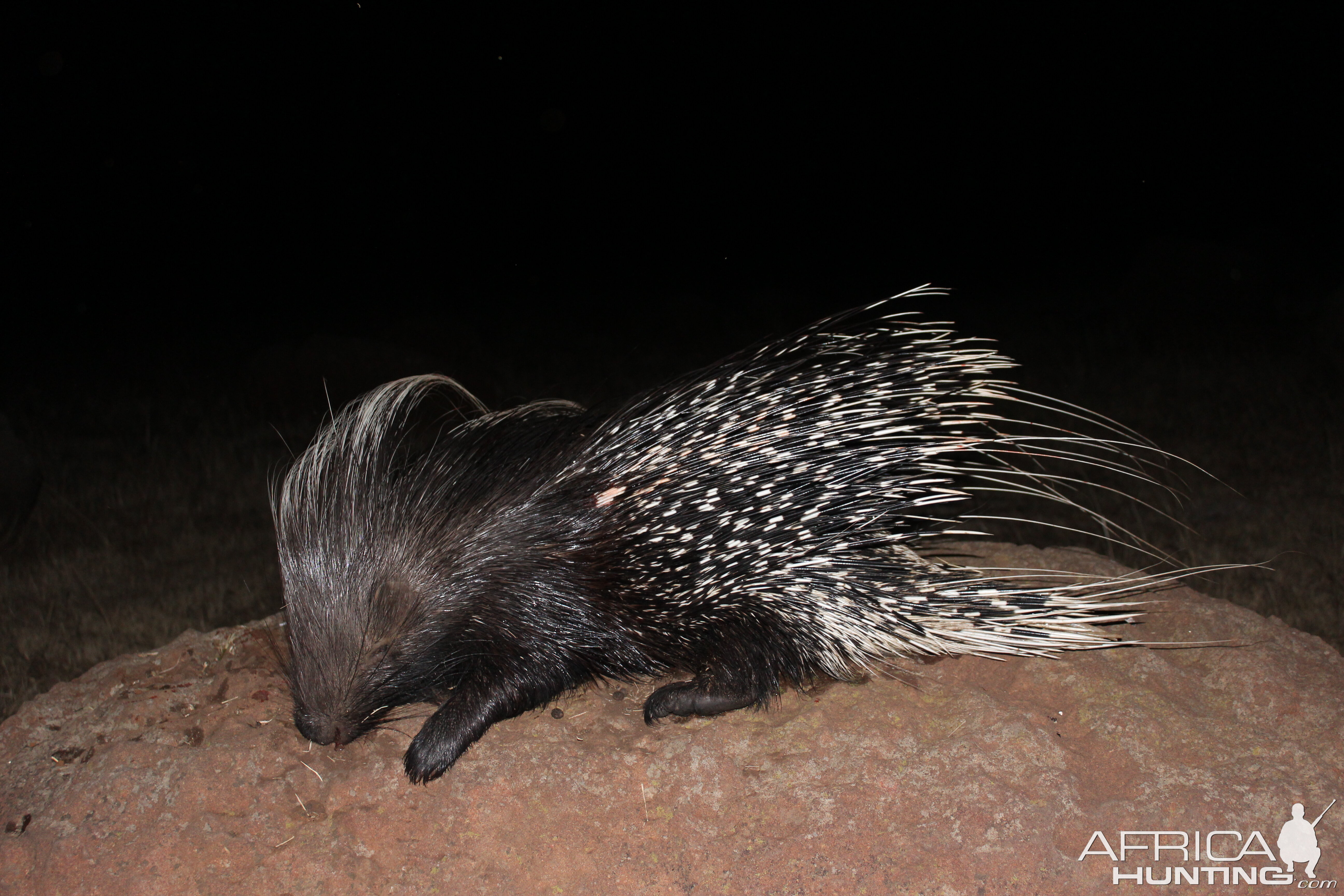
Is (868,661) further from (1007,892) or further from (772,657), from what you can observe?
(1007,892)

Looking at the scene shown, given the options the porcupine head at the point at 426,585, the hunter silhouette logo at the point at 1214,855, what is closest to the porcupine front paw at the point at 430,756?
the porcupine head at the point at 426,585

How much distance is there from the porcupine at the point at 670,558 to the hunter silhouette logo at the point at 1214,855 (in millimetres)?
495

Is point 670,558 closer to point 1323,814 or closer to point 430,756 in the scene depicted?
point 430,756

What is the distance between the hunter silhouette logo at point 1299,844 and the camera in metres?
1.97

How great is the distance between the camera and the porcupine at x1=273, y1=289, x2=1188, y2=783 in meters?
2.37

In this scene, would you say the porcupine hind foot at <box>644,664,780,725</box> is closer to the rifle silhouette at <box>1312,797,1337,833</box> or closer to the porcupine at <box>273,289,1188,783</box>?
the porcupine at <box>273,289,1188,783</box>

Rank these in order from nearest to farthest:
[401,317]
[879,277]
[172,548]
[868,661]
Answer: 1. [868,661]
2. [172,548]
3. [401,317]
4. [879,277]

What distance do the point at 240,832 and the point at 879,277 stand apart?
7711mm

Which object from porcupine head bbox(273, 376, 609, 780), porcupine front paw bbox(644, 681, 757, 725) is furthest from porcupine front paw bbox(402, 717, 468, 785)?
porcupine front paw bbox(644, 681, 757, 725)

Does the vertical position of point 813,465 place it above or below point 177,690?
above

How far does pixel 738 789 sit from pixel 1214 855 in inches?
38.0

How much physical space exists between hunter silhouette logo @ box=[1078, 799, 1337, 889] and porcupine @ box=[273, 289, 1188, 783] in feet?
1.62

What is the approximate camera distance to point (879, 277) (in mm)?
8938

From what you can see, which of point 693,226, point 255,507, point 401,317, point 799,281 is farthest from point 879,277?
point 255,507
